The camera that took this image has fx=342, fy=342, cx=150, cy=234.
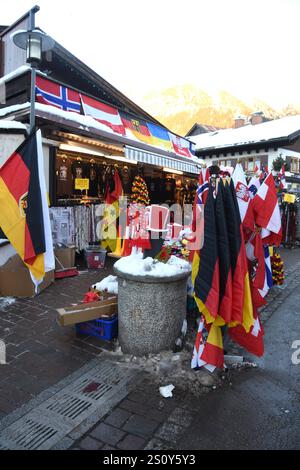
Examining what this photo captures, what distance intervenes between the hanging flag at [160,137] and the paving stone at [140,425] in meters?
10.3

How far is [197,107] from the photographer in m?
82.8

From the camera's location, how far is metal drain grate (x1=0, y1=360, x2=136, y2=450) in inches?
107

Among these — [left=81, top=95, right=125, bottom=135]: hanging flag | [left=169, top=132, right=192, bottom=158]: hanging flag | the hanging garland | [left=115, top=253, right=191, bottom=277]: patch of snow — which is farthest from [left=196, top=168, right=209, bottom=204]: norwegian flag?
[left=169, top=132, right=192, bottom=158]: hanging flag

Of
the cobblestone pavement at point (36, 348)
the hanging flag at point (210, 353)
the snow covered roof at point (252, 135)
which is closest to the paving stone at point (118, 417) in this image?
the cobblestone pavement at point (36, 348)

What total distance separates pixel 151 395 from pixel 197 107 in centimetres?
8662

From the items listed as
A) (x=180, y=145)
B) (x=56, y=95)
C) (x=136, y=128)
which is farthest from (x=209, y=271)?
(x=180, y=145)

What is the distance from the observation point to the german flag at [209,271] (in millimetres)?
3398

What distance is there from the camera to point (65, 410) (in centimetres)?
308

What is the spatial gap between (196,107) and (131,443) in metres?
87.5

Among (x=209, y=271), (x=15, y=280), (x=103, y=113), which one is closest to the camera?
(x=209, y=271)

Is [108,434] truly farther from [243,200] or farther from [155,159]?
[155,159]

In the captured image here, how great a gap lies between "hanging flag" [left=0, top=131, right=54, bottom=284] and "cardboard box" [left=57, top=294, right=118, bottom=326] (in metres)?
0.84

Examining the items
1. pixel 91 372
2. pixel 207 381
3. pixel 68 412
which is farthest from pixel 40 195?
pixel 207 381

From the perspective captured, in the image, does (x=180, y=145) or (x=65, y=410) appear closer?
(x=65, y=410)
